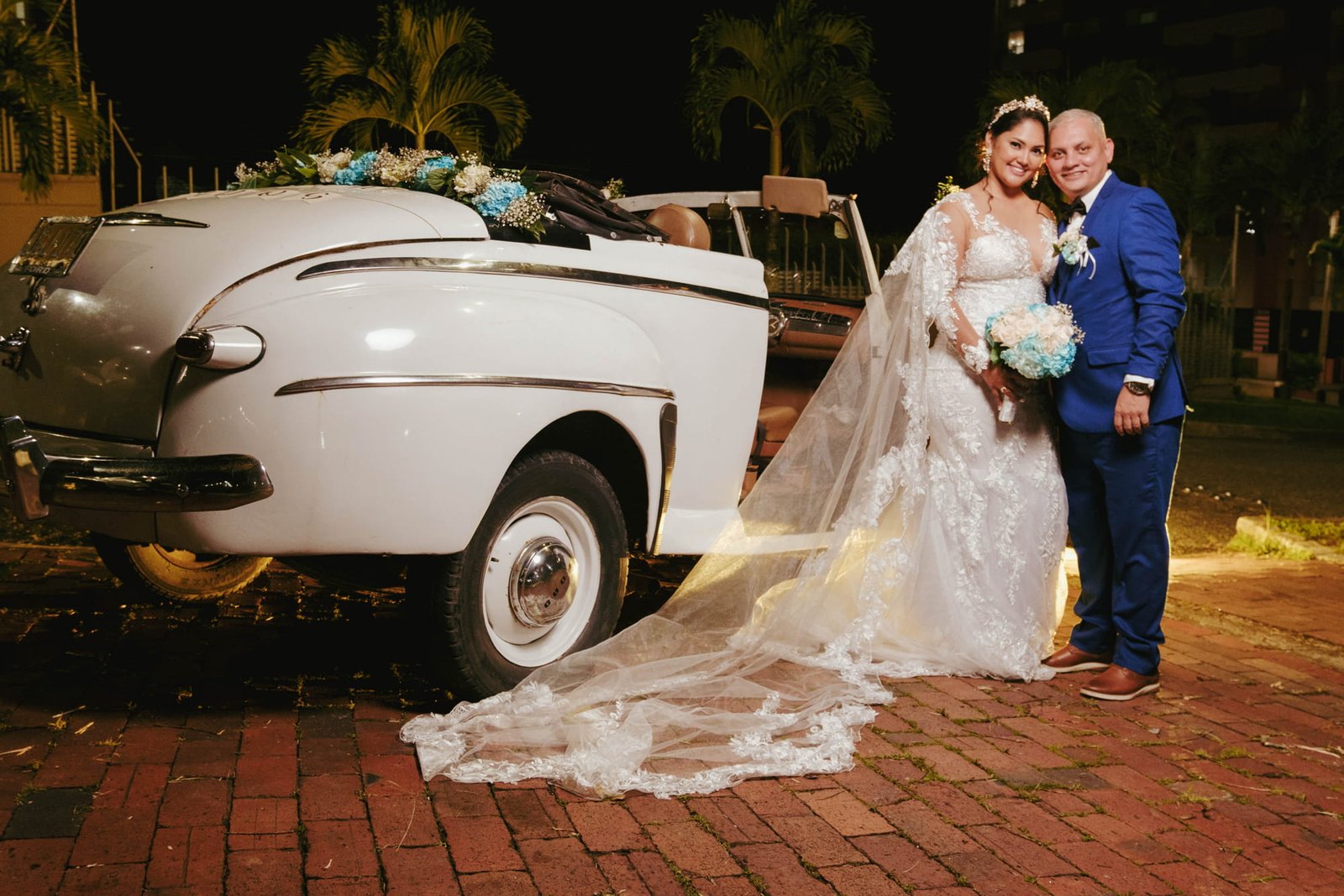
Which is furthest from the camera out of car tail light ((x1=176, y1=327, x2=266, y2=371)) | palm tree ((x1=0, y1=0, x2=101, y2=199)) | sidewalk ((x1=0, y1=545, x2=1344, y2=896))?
palm tree ((x1=0, y1=0, x2=101, y2=199))

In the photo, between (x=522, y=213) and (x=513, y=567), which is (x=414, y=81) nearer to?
(x=522, y=213)

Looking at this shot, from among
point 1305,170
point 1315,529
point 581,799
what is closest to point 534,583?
point 581,799

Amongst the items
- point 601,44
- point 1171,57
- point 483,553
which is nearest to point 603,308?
point 483,553

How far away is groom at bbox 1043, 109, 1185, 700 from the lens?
174 inches

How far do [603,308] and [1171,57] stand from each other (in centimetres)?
6585

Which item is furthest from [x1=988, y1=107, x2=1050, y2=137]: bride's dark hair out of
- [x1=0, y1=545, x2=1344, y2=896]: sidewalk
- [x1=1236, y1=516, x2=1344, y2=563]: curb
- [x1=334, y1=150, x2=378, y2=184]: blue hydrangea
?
[x1=1236, y1=516, x2=1344, y2=563]: curb

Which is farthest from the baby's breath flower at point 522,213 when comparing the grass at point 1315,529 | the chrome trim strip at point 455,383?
the grass at point 1315,529

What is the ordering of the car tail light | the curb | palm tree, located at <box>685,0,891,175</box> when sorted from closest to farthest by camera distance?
the car tail light < the curb < palm tree, located at <box>685,0,891,175</box>

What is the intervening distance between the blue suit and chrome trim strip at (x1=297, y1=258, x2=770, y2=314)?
1.37 m

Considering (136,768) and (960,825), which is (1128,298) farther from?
(136,768)

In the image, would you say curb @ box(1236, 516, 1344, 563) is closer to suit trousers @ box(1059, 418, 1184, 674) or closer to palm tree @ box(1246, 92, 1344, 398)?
suit trousers @ box(1059, 418, 1184, 674)

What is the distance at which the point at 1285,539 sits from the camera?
745 cm

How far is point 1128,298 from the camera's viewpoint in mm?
4531

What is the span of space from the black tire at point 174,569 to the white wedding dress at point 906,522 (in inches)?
72.5
